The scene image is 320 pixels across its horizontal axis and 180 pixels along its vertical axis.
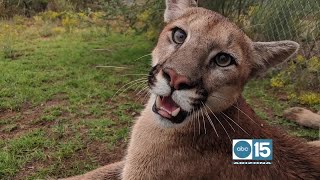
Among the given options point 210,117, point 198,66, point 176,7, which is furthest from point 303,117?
point 198,66

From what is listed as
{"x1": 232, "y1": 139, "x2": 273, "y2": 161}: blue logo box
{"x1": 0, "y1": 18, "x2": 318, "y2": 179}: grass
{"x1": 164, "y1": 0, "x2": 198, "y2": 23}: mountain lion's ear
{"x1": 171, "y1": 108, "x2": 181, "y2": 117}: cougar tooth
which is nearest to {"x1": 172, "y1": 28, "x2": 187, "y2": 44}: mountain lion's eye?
{"x1": 164, "y1": 0, "x2": 198, "y2": 23}: mountain lion's ear

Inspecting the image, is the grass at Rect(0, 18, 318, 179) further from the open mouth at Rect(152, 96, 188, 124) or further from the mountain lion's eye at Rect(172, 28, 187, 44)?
the mountain lion's eye at Rect(172, 28, 187, 44)

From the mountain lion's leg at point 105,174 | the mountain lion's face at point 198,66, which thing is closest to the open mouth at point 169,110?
the mountain lion's face at point 198,66

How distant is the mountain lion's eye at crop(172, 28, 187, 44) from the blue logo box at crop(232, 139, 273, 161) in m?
0.93

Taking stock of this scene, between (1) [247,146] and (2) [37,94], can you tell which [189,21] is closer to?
(1) [247,146]

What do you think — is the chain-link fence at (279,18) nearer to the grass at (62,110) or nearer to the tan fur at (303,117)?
the tan fur at (303,117)

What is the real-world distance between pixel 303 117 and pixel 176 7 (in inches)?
134

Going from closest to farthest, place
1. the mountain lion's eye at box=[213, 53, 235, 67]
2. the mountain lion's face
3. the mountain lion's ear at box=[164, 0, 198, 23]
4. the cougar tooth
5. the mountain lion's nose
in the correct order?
the mountain lion's nose
the mountain lion's face
the cougar tooth
the mountain lion's eye at box=[213, 53, 235, 67]
the mountain lion's ear at box=[164, 0, 198, 23]

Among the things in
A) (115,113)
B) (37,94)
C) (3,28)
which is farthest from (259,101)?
(3,28)

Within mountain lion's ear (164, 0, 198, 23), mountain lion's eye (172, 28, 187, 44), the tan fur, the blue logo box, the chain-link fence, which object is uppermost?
mountain lion's ear (164, 0, 198, 23)

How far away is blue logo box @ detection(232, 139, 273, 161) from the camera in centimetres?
329

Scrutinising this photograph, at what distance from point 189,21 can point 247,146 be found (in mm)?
1131

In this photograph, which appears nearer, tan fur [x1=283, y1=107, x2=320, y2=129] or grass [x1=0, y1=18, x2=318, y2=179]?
grass [x1=0, y1=18, x2=318, y2=179]

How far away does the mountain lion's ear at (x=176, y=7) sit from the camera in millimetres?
3918
